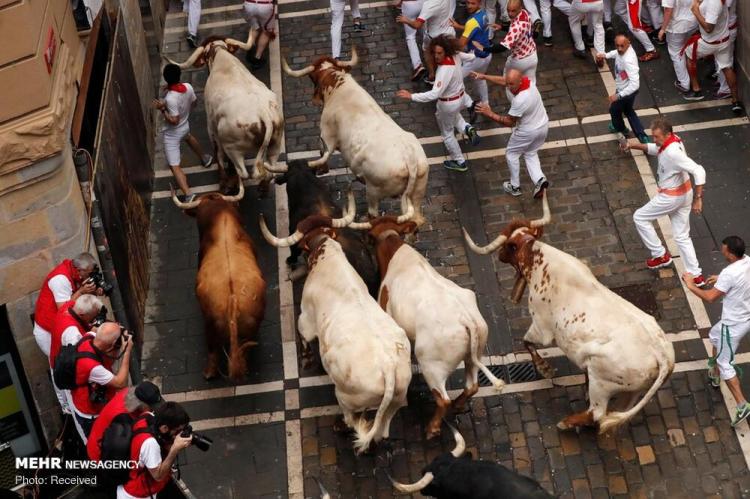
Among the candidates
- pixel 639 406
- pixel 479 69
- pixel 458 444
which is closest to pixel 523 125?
pixel 479 69

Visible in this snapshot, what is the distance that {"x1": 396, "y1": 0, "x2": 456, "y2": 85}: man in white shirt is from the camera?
16.2 metres

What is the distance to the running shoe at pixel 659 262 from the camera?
13.7 m

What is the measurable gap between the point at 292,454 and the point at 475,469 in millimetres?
2570

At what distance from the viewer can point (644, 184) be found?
15000 millimetres

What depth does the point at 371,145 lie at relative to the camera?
45.0ft

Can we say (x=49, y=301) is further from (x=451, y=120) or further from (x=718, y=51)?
(x=718, y=51)

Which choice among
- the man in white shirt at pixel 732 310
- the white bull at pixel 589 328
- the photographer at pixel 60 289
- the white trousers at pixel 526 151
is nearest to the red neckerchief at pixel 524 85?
the white trousers at pixel 526 151

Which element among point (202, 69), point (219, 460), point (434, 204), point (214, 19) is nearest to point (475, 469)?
point (219, 460)

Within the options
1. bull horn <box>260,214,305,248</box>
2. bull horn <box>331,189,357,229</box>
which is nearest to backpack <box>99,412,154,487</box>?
bull horn <box>260,214,305,248</box>

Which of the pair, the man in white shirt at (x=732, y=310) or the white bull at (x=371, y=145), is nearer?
the man in white shirt at (x=732, y=310)

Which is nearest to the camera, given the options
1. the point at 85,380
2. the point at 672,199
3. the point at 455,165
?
the point at 85,380

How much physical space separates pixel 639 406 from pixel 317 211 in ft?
15.4

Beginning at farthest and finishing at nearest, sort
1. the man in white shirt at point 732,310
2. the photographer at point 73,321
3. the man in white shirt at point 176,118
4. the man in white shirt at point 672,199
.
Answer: the man in white shirt at point 176,118
the man in white shirt at point 672,199
the man in white shirt at point 732,310
the photographer at point 73,321

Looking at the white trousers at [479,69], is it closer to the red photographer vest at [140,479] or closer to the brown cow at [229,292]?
the brown cow at [229,292]
